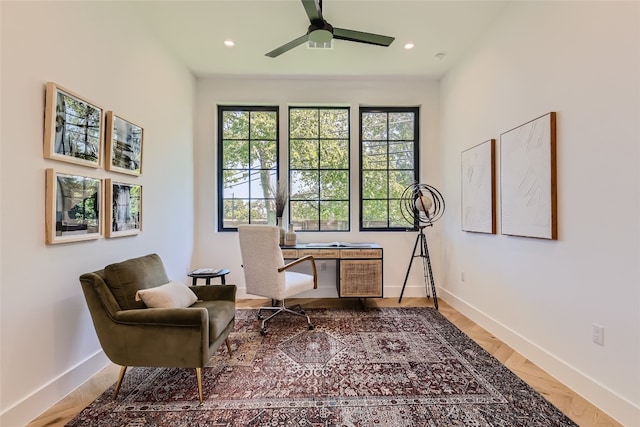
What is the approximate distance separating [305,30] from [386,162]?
202 cm

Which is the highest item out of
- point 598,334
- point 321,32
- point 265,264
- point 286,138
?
point 321,32

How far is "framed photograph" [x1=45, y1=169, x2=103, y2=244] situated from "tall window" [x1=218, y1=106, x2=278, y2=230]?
2009 mm

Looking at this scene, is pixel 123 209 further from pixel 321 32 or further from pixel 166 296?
pixel 321 32

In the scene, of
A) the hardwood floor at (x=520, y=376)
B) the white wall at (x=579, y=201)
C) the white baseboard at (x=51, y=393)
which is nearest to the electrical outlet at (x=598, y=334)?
the white wall at (x=579, y=201)

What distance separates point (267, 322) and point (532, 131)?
3023 mm

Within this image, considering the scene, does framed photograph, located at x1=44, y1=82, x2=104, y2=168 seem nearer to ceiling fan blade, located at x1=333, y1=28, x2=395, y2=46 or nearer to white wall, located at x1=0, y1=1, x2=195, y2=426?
white wall, located at x1=0, y1=1, x2=195, y2=426

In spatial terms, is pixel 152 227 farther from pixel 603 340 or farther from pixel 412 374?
pixel 603 340

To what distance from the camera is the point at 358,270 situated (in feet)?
11.5

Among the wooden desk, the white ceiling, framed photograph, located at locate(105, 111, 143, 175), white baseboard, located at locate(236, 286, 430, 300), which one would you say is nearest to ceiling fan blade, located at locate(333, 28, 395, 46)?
the white ceiling

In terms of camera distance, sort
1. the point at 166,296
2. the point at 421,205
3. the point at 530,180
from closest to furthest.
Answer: the point at 166,296, the point at 530,180, the point at 421,205

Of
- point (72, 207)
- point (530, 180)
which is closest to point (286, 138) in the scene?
point (72, 207)

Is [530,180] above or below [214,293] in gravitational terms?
above

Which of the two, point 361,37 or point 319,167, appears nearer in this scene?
point 361,37

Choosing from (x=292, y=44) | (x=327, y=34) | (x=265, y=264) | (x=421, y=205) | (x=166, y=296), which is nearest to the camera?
(x=166, y=296)
